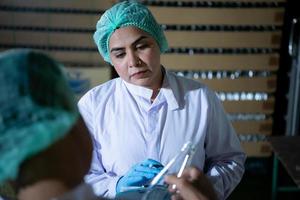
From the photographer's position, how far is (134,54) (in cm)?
140

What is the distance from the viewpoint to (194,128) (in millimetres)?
1431

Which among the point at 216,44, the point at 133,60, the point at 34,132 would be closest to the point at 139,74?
the point at 133,60

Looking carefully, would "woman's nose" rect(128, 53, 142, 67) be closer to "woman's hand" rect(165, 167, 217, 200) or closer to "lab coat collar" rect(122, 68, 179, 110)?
"lab coat collar" rect(122, 68, 179, 110)

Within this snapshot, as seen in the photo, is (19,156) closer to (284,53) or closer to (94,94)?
(94,94)

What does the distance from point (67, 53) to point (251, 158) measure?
163 cm

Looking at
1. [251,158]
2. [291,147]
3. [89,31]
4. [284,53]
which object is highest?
[89,31]

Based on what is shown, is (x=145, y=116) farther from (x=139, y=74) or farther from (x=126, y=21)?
(x=126, y=21)

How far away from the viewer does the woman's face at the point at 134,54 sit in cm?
140

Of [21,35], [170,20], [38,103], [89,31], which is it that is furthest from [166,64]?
[38,103]

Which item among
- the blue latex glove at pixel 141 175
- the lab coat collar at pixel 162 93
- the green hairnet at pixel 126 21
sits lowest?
the blue latex glove at pixel 141 175

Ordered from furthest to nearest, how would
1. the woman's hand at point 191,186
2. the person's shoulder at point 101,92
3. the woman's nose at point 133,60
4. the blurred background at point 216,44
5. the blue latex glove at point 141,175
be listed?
the blurred background at point 216,44 < the person's shoulder at point 101,92 < the woman's nose at point 133,60 < the blue latex glove at point 141,175 < the woman's hand at point 191,186

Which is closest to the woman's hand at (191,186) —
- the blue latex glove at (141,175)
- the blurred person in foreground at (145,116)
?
the blue latex glove at (141,175)

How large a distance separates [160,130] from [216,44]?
5.44ft

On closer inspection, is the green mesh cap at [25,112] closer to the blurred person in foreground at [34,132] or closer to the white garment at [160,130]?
the blurred person in foreground at [34,132]
